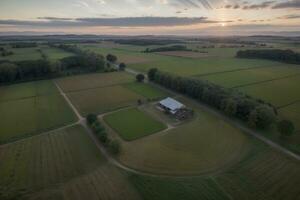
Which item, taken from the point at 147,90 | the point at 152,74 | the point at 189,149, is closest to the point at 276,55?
the point at 152,74

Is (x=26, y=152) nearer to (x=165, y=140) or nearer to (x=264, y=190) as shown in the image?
(x=165, y=140)

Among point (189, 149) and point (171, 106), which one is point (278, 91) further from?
point (189, 149)

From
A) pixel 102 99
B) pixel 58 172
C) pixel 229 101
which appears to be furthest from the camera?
pixel 102 99

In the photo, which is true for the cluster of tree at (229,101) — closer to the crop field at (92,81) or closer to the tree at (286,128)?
the tree at (286,128)

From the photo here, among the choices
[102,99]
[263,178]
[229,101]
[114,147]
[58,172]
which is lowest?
[102,99]

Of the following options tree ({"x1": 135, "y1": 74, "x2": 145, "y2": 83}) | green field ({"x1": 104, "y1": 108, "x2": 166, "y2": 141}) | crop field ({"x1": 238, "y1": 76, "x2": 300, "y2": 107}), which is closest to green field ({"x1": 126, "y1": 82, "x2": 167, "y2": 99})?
tree ({"x1": 135, "y1": 74, "x2": 145, "y2": 83})

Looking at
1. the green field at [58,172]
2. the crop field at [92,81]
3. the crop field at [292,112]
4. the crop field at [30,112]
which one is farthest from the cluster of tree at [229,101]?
the crop field at [30,112]

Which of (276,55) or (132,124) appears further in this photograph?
(276,55)
